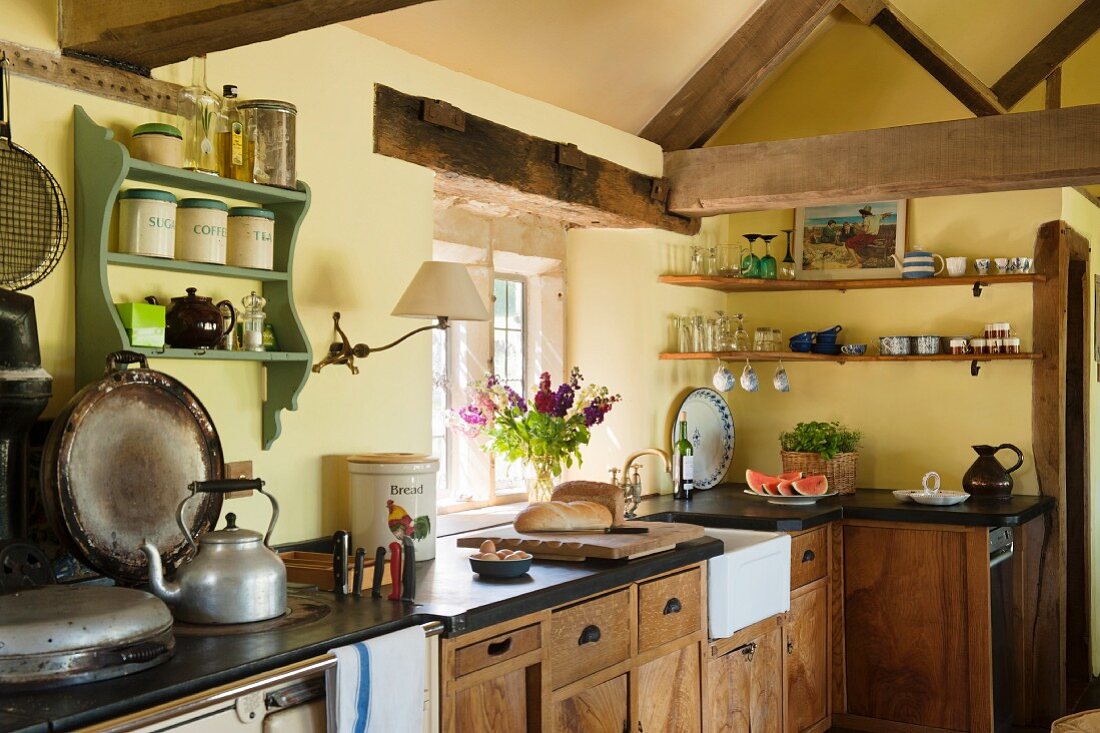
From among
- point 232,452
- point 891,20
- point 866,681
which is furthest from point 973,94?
point 232,452

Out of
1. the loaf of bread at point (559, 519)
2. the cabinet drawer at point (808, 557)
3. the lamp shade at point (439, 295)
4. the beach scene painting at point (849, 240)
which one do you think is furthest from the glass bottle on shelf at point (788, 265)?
the lamp shade at point (439, 295)

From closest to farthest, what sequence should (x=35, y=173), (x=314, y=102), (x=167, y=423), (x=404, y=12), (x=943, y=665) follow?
1. (x=35, y=173)
2. (x=167, y=423)
3. (x=314, y=102)
4. (x=404, y=12)
5. (x=943, y=665)

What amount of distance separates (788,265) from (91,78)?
3.43 m

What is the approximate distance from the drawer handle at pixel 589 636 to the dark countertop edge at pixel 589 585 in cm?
9

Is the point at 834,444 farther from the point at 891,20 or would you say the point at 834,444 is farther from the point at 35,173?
the point at 35,173

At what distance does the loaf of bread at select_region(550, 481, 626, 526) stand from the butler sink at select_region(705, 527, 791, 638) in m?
0.33

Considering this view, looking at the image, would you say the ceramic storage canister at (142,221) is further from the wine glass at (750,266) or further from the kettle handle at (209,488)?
the wine glass at (750,266)

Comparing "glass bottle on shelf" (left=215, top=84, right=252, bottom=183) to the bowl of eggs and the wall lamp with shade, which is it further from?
the bowl of eggs

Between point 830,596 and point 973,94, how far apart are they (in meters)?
2.21

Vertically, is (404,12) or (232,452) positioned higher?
(404,12)

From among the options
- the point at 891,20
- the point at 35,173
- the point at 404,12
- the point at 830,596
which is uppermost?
the point at 891,20

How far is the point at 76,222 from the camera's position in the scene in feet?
7.57

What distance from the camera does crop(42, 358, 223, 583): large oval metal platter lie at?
2.13 m

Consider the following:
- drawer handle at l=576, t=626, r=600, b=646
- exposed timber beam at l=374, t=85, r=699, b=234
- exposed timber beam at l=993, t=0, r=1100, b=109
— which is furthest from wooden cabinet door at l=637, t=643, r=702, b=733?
exposed timber beam at l=993, t=0, r=1100, b=109
